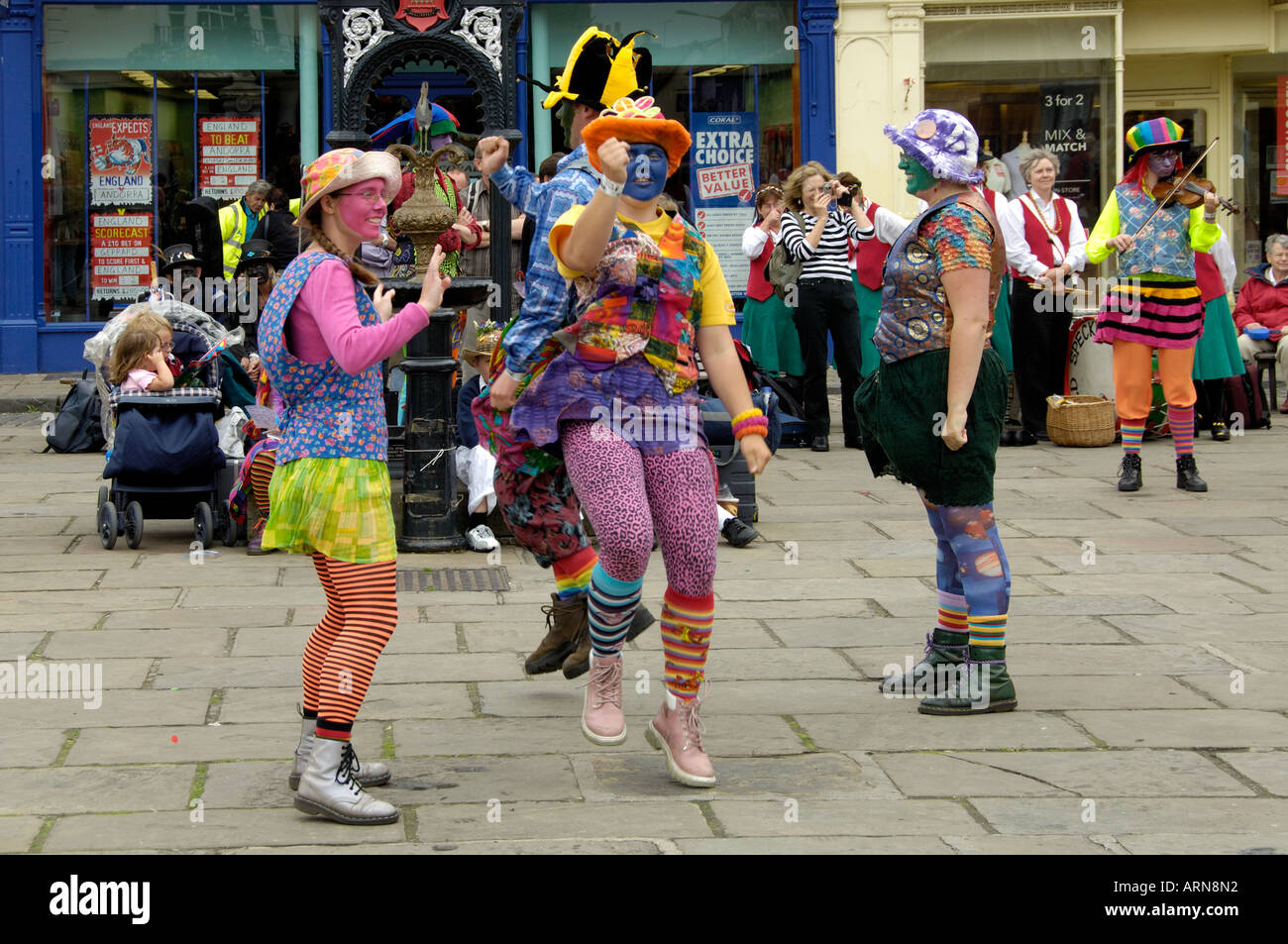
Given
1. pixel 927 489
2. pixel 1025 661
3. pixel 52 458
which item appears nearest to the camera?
pixel 927 489

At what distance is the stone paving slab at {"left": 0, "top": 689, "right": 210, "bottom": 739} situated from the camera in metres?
5.44

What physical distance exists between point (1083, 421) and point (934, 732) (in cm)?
778

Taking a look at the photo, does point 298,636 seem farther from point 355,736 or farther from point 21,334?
point 21,334

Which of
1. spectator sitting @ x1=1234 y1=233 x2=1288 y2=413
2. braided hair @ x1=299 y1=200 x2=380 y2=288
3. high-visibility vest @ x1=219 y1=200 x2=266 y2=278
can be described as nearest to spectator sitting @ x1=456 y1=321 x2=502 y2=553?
braided hair @ x1=299 y1=200 x2=380 y2=288

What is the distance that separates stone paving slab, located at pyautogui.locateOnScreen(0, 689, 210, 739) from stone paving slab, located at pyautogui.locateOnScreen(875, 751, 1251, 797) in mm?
2227

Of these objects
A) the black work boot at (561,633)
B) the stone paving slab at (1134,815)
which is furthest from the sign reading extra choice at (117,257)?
the stone paving slab at (1134,815)

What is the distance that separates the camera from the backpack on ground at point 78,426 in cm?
1245

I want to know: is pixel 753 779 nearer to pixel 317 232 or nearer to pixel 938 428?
pixel 938 428

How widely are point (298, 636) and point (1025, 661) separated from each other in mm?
2728

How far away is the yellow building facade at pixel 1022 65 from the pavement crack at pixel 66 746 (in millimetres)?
13035

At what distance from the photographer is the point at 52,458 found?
480 inches

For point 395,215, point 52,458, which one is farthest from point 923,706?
point 52,458

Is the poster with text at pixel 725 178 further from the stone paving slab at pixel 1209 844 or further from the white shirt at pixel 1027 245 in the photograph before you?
the stone paving slab at pixel 1209 844

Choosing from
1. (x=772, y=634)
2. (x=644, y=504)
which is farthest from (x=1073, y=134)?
(x=644, y=504)
